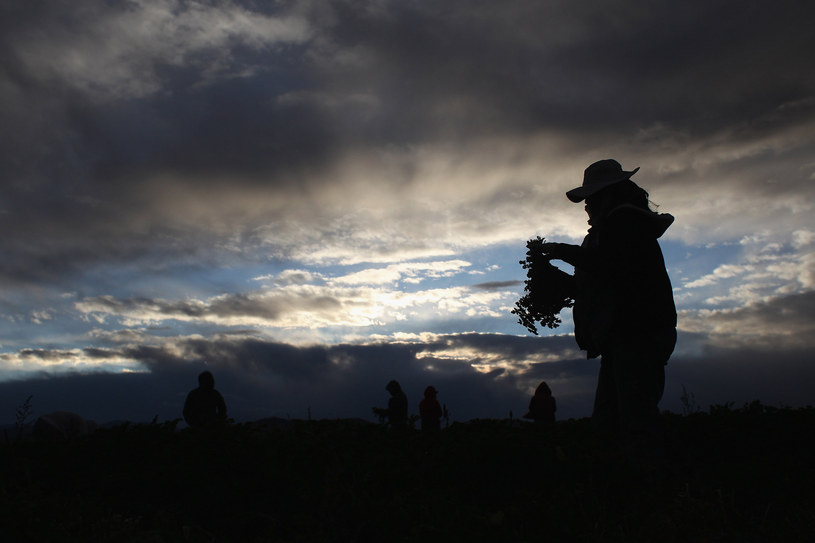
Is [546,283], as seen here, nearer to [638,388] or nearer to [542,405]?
[638,388]

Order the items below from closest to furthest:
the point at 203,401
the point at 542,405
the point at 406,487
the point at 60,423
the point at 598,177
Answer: the point at 406,487 → the point at 598,177 → the point at 60,423 → the point at 203,401 → the point at 542,405

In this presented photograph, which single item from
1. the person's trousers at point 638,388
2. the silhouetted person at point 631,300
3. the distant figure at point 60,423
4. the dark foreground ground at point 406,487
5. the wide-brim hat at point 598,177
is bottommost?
the dark foreground ground at point 406,487

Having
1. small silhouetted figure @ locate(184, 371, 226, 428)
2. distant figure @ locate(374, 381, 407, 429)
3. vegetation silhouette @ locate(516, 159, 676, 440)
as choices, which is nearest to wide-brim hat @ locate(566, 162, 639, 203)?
vegetation silhouette @ locate(516, 159, 676, 440)

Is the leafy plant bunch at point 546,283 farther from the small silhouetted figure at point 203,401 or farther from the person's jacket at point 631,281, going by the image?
the small silhouetted figure at point 203,401

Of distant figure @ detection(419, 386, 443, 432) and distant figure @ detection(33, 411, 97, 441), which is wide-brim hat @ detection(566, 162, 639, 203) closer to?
distant figure @ detection(33, 411, 97, 441)

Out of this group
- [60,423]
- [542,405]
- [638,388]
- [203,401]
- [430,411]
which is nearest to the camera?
[638,388]

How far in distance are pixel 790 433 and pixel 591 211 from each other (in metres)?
3.51

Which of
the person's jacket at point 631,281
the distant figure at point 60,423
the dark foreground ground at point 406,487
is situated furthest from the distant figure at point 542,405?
the distant figure at point 60,423

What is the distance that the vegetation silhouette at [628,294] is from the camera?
5.62 m

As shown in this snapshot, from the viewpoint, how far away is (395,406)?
557 inches

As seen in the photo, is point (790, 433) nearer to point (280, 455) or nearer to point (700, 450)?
point (700, 450)

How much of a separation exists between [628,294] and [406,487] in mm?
2788

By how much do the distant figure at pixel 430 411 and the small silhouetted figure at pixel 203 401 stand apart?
5199 mm

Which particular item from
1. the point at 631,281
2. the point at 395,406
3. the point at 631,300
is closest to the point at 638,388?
the point at 631,300
